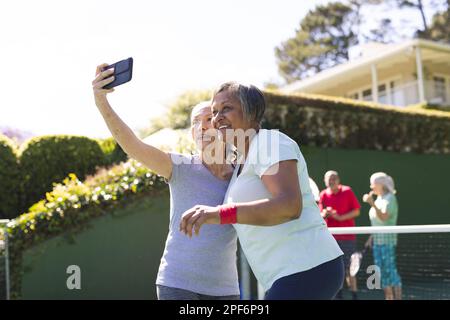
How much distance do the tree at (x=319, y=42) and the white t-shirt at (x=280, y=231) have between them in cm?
3934

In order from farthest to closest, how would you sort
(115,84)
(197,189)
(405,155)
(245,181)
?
(405,155) → (197,189) → (115,84) → (245,181)

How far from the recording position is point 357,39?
1603 inches

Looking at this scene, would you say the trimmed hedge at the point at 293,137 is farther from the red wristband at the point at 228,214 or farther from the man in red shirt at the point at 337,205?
the red wristband at the point at 228,214

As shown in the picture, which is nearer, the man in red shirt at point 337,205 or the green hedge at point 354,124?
the man in red shirt at point 337,205

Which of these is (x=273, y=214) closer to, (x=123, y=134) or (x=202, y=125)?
(x=123, y=134)

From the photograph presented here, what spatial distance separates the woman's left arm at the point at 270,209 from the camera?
2.20 metres

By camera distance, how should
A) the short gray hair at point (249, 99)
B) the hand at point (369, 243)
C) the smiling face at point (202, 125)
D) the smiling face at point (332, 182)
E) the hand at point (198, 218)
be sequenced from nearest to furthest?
the hand at point (198, 218)
the short gray hair at point (249, 99)
the smiling face at point (202, 125)
the hand at point (369, 243)
the smiling face at point (332, 182)

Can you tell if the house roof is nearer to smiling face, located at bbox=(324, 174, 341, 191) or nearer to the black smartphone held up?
smiling face, located at bbox=(324, 174, 341, 191)

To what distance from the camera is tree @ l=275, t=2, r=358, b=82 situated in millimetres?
40875

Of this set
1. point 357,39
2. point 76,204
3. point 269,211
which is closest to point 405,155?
point 76,204

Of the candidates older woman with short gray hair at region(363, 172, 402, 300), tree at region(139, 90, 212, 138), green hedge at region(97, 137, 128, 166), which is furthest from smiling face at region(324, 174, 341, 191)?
green hedge at region(97, 137, 128, 166)

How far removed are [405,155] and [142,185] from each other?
6267 mm

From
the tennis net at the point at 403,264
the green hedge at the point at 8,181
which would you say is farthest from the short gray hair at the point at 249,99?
the green hedge at the point at 8,181

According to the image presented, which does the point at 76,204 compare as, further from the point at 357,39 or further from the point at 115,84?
the point at 357,39
